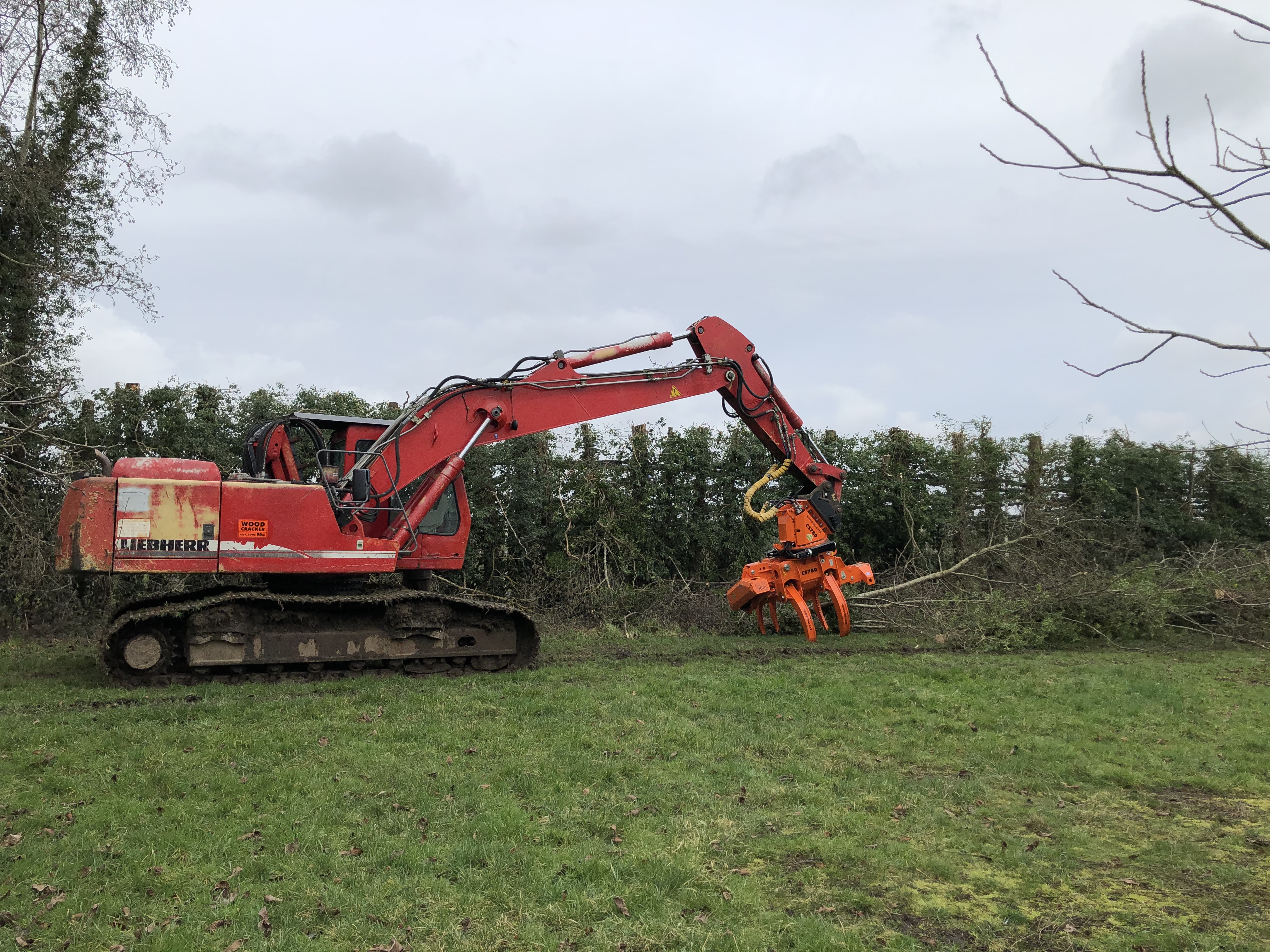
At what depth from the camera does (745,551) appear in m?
14.8

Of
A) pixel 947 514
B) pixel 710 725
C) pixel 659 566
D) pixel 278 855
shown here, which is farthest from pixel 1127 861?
pixel 947 514

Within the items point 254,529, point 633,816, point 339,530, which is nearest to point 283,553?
point 254,529

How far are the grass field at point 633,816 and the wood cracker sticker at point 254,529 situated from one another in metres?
1.38

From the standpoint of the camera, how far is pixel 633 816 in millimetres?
5102

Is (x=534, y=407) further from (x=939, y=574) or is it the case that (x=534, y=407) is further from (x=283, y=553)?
(x=939, y=574)

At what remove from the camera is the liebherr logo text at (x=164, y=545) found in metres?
7.95

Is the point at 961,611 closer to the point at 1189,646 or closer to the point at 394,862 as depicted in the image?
the point at 1189,646

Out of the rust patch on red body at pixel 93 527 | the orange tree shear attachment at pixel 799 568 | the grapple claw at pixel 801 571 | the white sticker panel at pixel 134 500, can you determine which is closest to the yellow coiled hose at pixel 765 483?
the orange tree shear attachment at pixel 799 568

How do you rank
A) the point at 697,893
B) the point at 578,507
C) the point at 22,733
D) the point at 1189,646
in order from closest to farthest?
the point at 697,893 → the point at 22,733 → the point at 1189,646 → the point at 578,507

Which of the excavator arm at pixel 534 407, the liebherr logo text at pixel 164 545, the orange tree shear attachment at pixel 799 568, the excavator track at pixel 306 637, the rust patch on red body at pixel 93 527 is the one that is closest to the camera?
the rust patch on red body at pixel 93 527

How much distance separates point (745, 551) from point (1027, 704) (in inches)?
279

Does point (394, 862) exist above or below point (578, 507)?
below

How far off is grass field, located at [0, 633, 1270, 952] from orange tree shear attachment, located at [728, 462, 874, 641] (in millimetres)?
2761

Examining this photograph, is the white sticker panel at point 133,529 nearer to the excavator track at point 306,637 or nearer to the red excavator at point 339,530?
the red excavator at point 339,530
